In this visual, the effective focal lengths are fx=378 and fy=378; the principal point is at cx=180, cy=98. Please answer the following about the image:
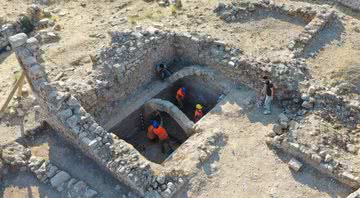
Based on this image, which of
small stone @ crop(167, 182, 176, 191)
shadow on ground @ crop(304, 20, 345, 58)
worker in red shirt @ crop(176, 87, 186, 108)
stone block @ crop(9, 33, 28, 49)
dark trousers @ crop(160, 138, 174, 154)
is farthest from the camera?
shadow on ground @ crop(304, 20, 345, 58)

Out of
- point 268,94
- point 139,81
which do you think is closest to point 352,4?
point 268,94

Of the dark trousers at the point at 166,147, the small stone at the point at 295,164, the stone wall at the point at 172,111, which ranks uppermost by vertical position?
the small stone at the point at 295,164

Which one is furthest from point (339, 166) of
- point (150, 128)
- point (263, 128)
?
point (150, 128)

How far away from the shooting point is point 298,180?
11.1 metres

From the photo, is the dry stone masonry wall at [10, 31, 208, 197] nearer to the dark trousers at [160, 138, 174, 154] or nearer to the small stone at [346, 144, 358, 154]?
the dark trousers at [160, 138, 174, 154]

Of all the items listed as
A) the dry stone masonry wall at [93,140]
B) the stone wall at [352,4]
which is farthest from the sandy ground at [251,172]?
the stone wall at [352,4]

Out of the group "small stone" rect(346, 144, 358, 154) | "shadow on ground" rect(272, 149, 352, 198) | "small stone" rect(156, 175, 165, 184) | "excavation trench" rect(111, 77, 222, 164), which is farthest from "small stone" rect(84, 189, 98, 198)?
"small stone" rect(346, 144, 358, 154)

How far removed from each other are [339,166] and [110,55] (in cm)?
884

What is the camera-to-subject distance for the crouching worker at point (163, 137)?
1316cm

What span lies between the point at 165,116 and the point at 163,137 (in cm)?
162

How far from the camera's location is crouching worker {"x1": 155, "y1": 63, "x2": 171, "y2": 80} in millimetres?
14984

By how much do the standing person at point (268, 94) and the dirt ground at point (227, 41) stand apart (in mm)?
294

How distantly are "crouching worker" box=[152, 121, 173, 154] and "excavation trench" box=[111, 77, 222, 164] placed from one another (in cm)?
11

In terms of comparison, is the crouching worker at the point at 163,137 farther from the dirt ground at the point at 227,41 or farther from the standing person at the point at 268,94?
the standing person at the point at 268,94
